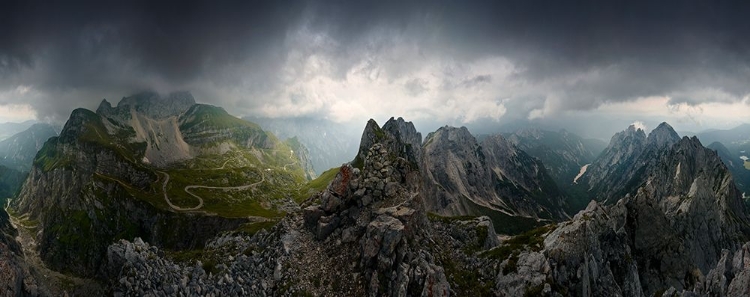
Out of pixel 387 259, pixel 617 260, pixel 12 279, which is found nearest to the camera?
pixel 12 279

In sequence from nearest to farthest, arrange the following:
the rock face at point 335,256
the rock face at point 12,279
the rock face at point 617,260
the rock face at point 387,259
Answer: the rock face at point 12,279
the rock face at point 335,256
the rock face at point 387,259
the rock face at point 617,260

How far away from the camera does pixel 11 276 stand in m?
33.8

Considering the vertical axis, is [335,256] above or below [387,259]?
below

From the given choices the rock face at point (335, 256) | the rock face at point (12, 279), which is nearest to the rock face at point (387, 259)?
the rock face at point (335, 256)

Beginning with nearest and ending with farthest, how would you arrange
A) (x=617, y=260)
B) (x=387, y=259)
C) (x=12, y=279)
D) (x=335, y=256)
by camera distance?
(x=12, y=279)
(x=387, y=259)
(x=335, y=256)
(x=617, y=260)

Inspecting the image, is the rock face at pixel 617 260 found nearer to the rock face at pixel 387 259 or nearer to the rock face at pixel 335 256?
the rock face at pixel 387 259

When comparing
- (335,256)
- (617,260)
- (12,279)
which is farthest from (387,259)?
(617,260)

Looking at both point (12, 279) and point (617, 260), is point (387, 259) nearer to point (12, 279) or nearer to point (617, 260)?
point (12, 279)

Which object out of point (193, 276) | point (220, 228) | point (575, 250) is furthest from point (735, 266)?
point (220, 228)

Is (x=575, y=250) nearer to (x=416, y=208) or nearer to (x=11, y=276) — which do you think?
(x=416, y=208)

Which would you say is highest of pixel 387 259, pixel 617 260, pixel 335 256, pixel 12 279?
pixel 12 279

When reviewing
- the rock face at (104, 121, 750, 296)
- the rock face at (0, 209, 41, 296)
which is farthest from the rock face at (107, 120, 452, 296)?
the rock face at (0, 209, 41, 296)

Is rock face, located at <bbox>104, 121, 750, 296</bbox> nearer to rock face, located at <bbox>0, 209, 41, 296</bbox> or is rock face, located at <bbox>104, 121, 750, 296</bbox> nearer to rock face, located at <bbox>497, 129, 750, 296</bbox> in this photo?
rock face, located at <bbox>497, 129, 750, 296</bbox>

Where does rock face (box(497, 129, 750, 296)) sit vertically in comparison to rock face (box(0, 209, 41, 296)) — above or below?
below
